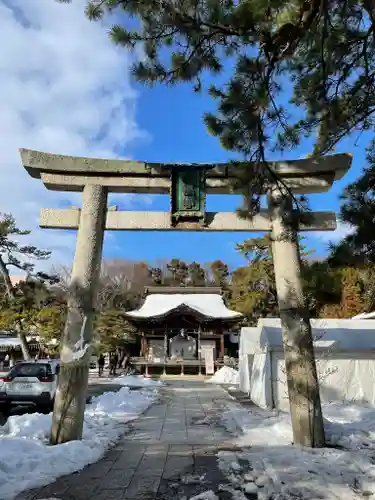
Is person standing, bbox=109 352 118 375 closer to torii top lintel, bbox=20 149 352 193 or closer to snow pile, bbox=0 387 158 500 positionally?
snow pile, bbox=0 387 158 500

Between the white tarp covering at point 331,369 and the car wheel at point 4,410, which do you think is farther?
the white tarp covering at point 331,369

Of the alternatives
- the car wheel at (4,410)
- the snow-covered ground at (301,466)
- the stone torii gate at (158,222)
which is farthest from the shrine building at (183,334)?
the stone torii gate at (158,222)

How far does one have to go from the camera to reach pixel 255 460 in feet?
17.6

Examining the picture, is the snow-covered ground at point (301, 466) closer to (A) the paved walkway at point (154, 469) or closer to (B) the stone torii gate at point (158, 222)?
(A) the paved walkway at point (154, 469)

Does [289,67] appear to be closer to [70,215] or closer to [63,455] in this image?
[70,215]

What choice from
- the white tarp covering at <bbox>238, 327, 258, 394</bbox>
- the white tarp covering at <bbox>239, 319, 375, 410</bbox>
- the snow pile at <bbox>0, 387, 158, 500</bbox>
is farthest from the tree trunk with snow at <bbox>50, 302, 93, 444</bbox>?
the white tarp covering at <bbox>238, 327, 258, 394</bbox>

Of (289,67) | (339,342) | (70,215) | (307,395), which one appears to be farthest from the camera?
(339,342)

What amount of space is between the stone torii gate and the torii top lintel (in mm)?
16

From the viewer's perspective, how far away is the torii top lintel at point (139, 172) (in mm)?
7164

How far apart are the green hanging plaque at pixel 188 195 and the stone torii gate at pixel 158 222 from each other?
0.05ft

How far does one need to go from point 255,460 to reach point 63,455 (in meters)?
2.41

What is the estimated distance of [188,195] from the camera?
7312mm

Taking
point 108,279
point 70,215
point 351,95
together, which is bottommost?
point 70,215

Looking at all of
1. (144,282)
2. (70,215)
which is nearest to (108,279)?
(144,282)
